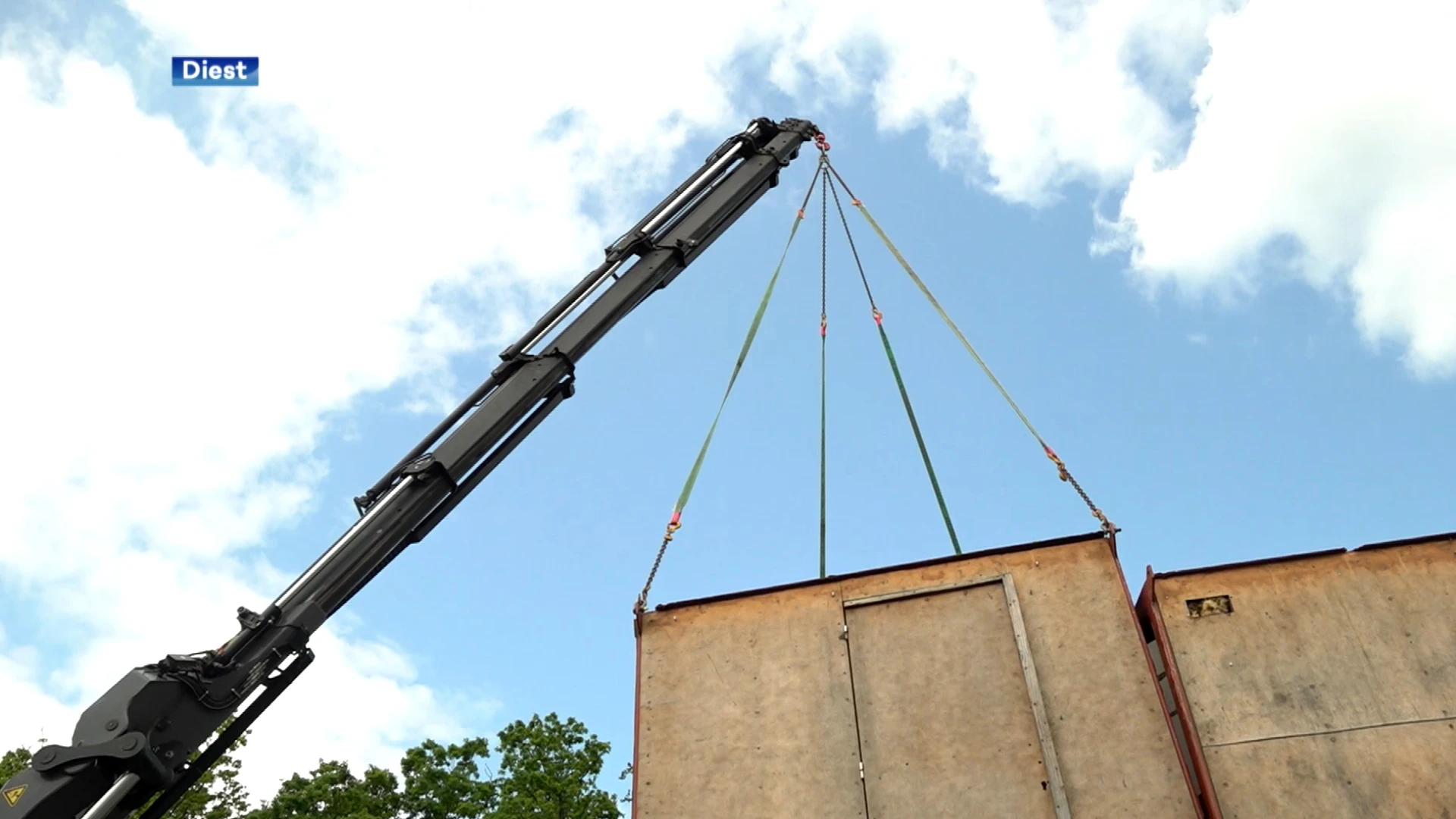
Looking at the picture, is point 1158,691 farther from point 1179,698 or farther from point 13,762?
point 13,762

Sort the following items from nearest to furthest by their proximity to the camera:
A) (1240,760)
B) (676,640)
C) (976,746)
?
(1240,760) < (976,746) < (676,640)

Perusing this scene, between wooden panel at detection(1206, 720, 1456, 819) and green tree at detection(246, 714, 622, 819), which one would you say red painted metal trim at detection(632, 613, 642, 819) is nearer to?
wooden panel at detection(1206, 720, 1456, 819)

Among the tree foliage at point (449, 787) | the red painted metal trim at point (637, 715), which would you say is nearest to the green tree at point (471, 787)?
the tree foliage at point (449, 787)

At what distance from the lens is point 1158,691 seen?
24.1 feet

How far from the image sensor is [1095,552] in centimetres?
816

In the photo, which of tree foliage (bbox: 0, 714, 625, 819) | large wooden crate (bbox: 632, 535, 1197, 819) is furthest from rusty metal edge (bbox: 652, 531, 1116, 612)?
tree foliage (bbox: 0, 714, 625, 819)

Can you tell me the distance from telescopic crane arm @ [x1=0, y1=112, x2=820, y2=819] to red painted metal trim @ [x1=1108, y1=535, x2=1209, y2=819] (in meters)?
5.54

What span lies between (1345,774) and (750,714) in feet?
14.8

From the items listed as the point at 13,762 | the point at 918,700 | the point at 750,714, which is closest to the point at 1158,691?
the point at 918,700

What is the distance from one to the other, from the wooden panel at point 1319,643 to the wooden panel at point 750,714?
2811 millimetres

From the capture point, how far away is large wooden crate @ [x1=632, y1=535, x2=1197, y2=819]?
286 inches

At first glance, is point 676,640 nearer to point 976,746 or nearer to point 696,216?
point 976,746

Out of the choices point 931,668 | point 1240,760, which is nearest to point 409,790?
point 931,668

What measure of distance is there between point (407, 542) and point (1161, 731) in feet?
21.8
